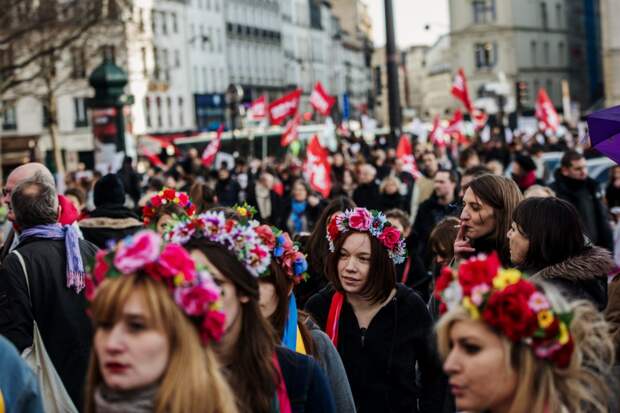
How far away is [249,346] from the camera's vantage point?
473 centimetres

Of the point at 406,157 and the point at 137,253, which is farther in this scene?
the point at 406,157

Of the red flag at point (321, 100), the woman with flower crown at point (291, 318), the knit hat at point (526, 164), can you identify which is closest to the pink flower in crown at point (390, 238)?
the woman with flower crown at point (291, 318)

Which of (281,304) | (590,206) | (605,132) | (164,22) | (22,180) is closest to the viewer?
(281,304)

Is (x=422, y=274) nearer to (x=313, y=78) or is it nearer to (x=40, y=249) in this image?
(x=40, y=249)

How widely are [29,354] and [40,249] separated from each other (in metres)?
0.51

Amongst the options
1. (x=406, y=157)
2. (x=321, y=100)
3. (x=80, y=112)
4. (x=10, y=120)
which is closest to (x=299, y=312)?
(x=406, y=157)

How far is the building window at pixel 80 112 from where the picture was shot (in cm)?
7494

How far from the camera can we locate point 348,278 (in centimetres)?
712

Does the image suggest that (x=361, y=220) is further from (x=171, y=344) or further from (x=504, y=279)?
(x=171, y=344)

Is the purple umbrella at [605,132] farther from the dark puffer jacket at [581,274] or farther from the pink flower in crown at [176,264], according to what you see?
the pink flower in crown at [176,264]

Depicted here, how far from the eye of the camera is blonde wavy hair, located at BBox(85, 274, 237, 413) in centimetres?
408

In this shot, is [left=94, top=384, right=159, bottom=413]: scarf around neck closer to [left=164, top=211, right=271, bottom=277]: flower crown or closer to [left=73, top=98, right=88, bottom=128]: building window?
[left=164, top=211, right=271, bottom=277]: flower crown

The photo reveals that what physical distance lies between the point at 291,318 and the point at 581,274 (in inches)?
48.7

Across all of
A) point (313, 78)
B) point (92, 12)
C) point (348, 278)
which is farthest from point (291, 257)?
point (313, 78)
